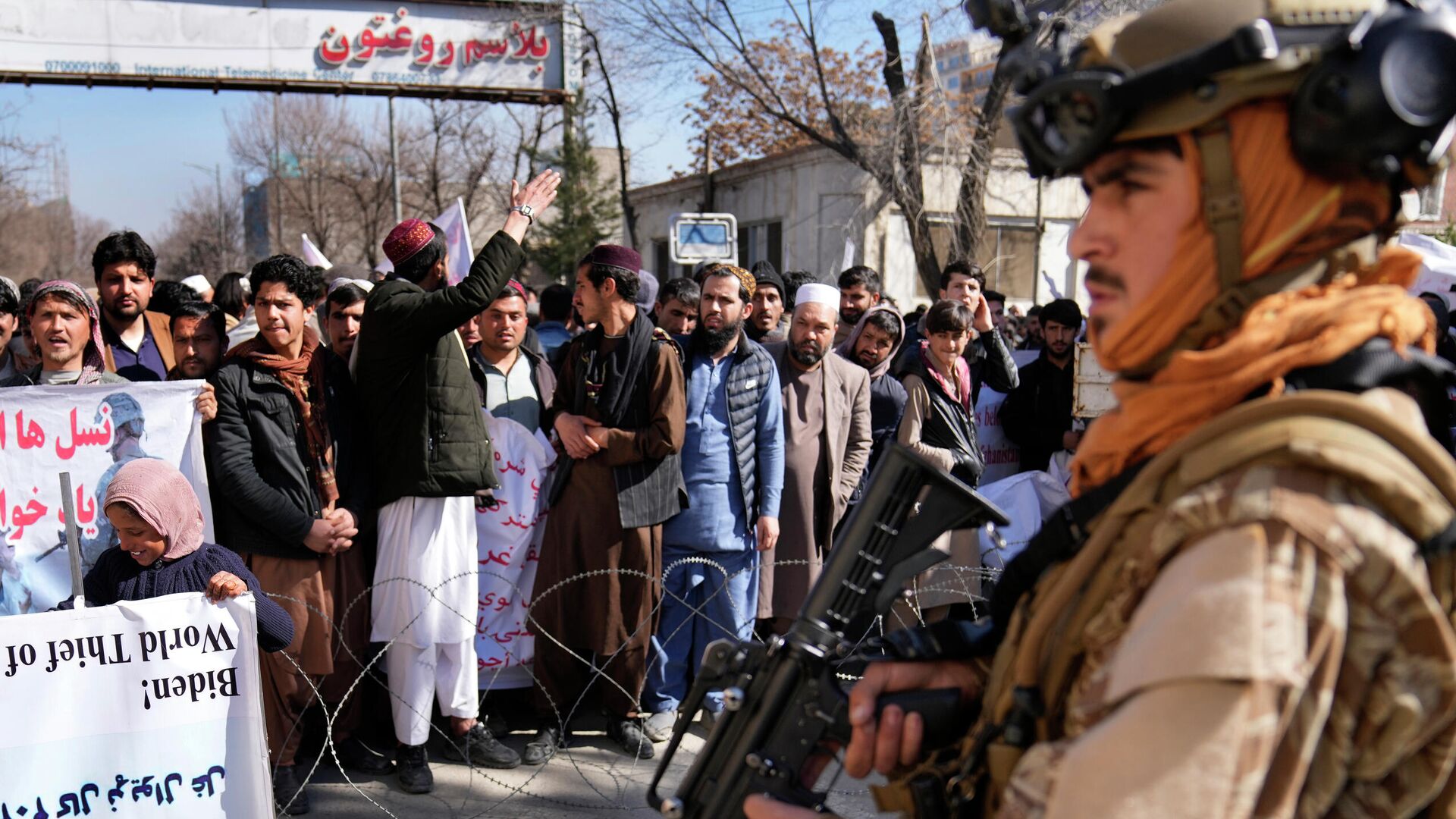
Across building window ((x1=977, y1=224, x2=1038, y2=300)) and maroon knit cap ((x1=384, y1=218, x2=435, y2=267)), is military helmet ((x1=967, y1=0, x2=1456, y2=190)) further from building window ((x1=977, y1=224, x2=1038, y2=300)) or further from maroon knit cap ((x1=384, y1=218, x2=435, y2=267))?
building window ((x1=977, y1=224, x2=1038, y2=300))

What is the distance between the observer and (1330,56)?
1.24 m

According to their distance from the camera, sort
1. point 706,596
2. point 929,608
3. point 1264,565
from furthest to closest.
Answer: point 929,608 < point 706,596 < point 1264,565

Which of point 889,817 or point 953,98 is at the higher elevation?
point 953,98

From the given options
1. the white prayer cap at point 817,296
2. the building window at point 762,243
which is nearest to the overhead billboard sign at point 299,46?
the building window at point 762,243

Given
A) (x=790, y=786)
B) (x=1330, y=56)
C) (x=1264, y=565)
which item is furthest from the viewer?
(x=790, y=786)

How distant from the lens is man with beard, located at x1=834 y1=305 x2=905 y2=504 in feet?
20.9

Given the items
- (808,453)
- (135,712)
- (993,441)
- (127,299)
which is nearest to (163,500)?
(135,712)

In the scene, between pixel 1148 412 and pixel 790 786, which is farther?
pixel 790 786

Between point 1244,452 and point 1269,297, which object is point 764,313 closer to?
point 1269,297

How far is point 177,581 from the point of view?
3688 millimetres

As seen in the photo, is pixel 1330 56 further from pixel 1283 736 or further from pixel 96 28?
pixel 96 28

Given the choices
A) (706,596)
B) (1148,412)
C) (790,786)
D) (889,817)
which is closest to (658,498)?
(706,596)

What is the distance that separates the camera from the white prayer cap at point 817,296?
6.01 meters

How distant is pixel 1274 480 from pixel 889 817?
3.63 metres
